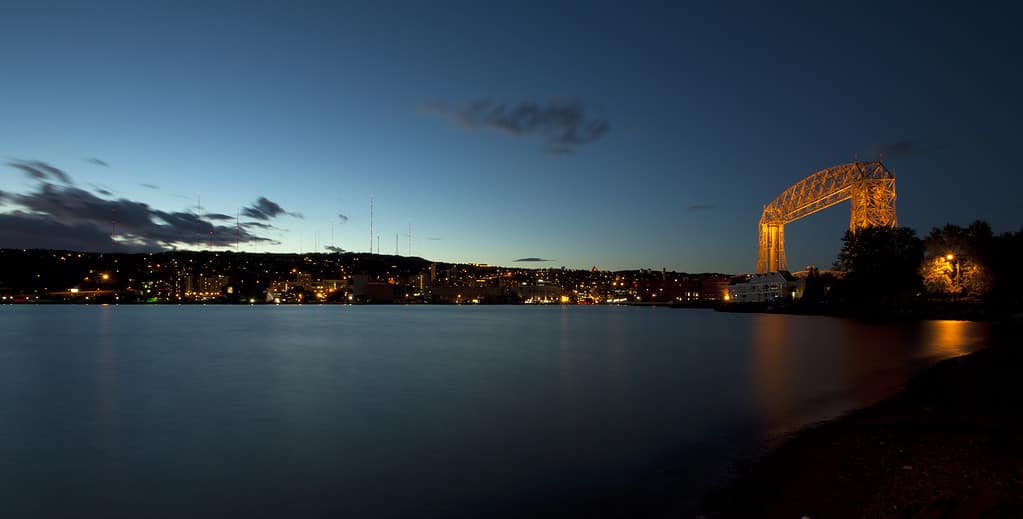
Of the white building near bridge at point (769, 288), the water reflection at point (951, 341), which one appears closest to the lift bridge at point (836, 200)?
the water reflection at point (951, 341)

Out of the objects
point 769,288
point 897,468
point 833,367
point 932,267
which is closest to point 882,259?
point 932,267

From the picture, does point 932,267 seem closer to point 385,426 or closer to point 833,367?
point 833,367

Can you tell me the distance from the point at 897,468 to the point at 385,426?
8.94 meters

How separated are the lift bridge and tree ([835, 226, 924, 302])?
1302 mm

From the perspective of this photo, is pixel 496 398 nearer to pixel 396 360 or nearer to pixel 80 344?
pixel 396 360

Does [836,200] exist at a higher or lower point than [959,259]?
higher

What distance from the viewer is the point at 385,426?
1188cm

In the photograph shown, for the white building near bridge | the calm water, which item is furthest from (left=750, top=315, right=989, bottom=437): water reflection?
the white building near bridge

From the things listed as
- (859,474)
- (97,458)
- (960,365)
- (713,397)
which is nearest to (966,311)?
(960,365)

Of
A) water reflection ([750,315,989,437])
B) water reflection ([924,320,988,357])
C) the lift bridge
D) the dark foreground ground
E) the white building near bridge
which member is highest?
the lift bridge

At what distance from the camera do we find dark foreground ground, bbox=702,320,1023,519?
5.30 meters

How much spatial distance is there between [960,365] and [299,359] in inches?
986

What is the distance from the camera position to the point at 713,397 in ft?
49.8

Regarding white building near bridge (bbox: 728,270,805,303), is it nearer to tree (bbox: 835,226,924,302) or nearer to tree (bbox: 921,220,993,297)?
tree (bbox: 835,226,924,302)
